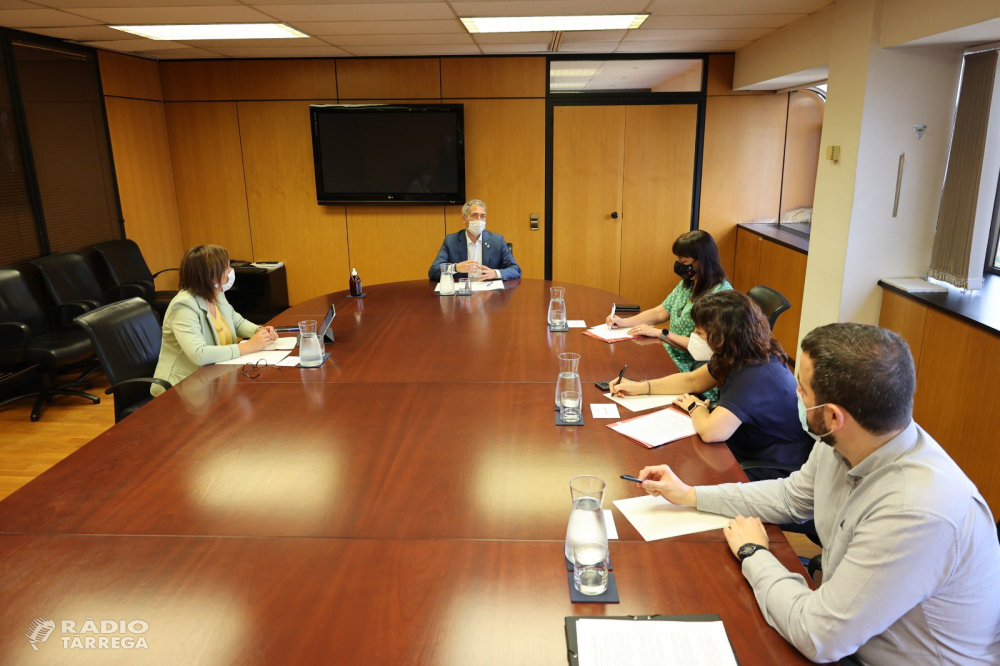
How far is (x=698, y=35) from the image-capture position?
5.25 m

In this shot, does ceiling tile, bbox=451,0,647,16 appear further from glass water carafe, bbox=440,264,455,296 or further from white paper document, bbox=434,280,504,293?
white paper document, bbox=434,280,504,293

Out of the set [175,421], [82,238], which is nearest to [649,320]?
[175,421]

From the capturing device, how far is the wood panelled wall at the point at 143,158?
582 cm

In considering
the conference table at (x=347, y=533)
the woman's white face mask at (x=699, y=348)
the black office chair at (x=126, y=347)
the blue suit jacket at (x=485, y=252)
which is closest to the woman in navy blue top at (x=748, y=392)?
the conference table at (x=347, y=533)

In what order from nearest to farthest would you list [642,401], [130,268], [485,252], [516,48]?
[642,401]
[485,252]
[130,268]
[516,48]

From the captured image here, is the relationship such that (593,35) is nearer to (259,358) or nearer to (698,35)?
(698,35)

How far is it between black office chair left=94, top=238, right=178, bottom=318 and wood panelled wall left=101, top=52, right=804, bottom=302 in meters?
0.40

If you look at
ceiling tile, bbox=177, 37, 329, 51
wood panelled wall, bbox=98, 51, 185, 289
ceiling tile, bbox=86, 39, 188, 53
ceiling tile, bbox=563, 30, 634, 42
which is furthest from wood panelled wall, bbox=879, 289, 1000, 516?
wood panelled wall, bbox=98, 51, 185, 289

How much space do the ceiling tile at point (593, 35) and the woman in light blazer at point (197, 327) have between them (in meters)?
3.28

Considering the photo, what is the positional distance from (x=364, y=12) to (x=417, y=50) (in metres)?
1.75

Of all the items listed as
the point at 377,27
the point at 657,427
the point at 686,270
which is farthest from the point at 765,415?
the point at 377,27

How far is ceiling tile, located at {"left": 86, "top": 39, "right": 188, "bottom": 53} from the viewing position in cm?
523

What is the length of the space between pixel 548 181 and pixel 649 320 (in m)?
3.22

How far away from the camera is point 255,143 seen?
650cm
